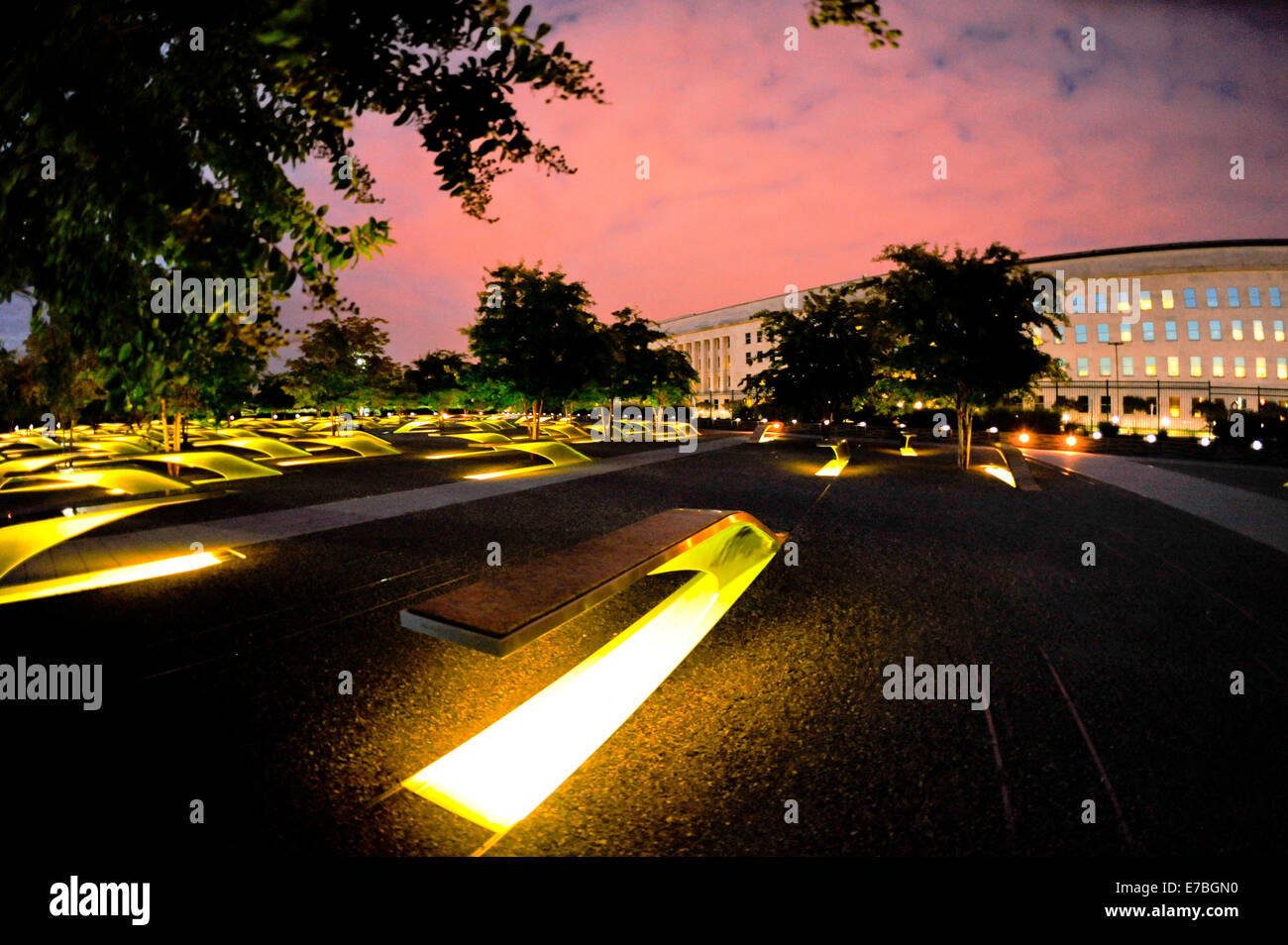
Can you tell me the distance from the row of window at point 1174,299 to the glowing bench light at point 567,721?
85903 millimetres

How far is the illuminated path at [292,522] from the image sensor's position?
745 centimetres

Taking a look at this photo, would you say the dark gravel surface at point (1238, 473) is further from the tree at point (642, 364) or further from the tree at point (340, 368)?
the tree at point (340, 368)

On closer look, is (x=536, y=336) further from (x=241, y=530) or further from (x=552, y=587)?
(x=552, y=587)

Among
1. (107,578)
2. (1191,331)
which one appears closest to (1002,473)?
(107,578)

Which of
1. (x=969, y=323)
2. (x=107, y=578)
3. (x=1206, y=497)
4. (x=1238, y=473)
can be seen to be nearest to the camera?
(x=107, y=578)

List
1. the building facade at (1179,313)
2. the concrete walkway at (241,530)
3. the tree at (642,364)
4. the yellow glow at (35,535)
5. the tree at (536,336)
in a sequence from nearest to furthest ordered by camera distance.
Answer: the yellow glow at (35,535) → the concrete walkway at (241,530) → the tree at (536,336) → the tree at (642,364) → the building facade at (1179,313)

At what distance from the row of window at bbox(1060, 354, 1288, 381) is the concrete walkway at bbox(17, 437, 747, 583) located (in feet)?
271

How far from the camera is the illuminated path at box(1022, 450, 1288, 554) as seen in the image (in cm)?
881

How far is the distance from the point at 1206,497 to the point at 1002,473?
4522 millimetres

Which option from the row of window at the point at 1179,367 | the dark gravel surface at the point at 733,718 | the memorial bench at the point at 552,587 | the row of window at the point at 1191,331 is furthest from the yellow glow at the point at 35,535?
the row of window at the point at 1179,367

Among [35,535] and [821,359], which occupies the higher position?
[821,359]

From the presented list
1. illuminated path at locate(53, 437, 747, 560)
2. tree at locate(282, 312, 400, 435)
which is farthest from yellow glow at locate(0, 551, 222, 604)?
tree at locate(282, 312, 400, 435)

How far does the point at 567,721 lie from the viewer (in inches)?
129

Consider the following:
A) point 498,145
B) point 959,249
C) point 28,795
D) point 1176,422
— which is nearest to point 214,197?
point 498,145
